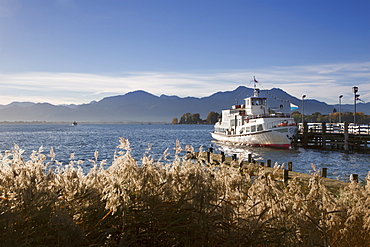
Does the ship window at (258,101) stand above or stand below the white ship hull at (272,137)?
above

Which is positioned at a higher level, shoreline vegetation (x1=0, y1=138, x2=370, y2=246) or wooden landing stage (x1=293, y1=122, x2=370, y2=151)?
shoreline vegetation (x1=0, y1=138, x2=370, y2=246)

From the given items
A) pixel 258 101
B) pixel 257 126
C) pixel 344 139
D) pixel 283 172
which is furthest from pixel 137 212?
pixel 258 101

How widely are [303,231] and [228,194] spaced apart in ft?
3.04

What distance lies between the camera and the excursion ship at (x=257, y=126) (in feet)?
141

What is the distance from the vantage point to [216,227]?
3.35 meters

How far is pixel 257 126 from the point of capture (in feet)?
151

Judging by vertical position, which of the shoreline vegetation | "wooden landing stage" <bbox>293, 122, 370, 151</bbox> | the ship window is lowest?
"wooden landing stage" <bbox>293, 122, 370, 151</bbox>

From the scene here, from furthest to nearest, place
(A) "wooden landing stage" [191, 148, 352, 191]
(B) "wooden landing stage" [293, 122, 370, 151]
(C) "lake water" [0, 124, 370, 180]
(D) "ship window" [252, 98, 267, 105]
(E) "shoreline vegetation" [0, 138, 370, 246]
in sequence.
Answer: (D) "ship window" [252, 98, 267, 105] → (B) "wooden landing stage" [293, 122, 370, 151] → (C) "lake water" [0, 124, 370, 180] → (A) "wooden landing stage" [191, 148, 352, 191] → (E) "shoreline vegetation" [0, 138, 370, 246]

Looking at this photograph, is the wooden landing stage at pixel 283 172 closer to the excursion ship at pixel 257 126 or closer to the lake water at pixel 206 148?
the lake water at pixel 206 148

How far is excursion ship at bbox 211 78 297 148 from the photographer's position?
43.0 m

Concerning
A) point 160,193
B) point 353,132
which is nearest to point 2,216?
point 160,193

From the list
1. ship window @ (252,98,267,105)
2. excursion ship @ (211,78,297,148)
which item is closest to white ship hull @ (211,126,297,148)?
excursion ship @ (211,78,297,148)

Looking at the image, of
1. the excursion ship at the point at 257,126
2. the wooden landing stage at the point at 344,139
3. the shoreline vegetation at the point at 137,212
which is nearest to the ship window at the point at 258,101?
the excursion ship at the point at 257,126

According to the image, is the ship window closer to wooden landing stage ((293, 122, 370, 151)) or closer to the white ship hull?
the white ship hull
